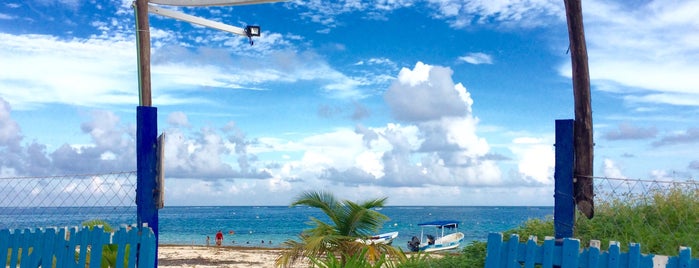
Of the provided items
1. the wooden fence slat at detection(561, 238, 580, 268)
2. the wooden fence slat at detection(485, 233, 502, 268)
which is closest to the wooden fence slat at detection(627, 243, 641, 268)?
the wooden fence slat at detection(561, 238, 580, 268)

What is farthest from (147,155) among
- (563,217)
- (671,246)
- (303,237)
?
(671,246)

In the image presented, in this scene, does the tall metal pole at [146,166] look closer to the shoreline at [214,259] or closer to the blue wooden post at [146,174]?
the blue wooden post at [146,174]

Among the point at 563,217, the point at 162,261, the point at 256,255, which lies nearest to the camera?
the point at 563,217

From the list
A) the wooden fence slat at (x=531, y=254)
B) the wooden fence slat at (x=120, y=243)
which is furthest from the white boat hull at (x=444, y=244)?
the wooden fence slat at (x=531, y=254)

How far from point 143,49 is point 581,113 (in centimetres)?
582

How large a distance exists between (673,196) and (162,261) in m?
19.1

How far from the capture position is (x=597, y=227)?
23.3 feet

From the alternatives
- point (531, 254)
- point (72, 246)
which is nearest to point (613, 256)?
point (531, 254)

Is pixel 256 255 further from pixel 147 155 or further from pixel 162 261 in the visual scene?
pixel 147 155

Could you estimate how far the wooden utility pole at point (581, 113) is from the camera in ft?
22.2

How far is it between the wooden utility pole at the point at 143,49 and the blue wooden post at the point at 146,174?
3.87ft

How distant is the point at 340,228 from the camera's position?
10.3 meters

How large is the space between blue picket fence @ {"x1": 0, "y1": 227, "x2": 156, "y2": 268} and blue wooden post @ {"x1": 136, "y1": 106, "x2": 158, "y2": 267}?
1.55ft

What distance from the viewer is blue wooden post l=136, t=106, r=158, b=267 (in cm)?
773
